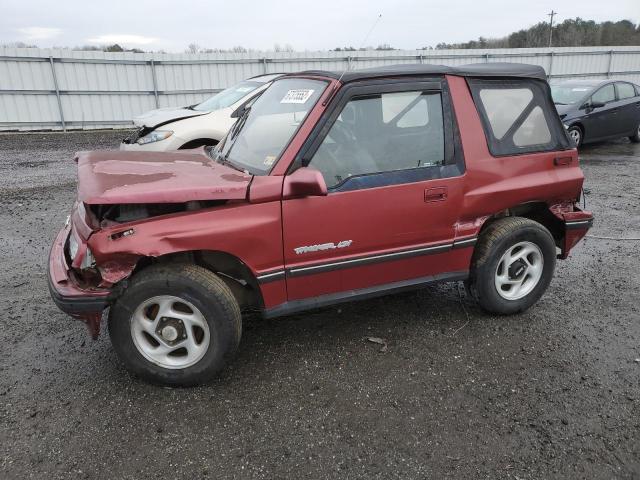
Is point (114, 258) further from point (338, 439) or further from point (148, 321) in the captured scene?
point (338, 439)

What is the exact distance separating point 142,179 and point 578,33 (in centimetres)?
6562

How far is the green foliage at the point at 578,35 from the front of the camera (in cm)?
4962

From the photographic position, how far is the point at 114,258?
2705 millimetres

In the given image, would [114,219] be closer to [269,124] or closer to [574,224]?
[269,124]

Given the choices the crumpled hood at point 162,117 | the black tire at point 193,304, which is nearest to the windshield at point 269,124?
the black tire at point 193,304

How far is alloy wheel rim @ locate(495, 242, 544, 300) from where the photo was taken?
12.3 feet

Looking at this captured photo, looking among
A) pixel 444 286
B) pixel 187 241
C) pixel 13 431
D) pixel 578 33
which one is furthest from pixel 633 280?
pixel 578 33

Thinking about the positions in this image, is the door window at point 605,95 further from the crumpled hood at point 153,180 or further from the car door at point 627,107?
the crumpled hood at point 153,180

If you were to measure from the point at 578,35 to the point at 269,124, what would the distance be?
64.0 metres

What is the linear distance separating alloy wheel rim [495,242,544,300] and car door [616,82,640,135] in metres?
9.90

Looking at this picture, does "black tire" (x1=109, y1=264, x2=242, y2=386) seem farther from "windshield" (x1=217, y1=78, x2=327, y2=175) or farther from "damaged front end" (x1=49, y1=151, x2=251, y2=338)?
"windshield" (x1=217, y1=78, x2=327, y2=175)

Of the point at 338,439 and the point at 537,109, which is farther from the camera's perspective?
the point at 537,109

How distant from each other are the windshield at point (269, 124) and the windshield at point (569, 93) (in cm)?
952

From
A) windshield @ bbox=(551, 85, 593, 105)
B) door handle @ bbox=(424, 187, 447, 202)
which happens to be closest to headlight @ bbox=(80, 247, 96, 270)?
door handle @ bbox=(424, 187, 447, 202)
